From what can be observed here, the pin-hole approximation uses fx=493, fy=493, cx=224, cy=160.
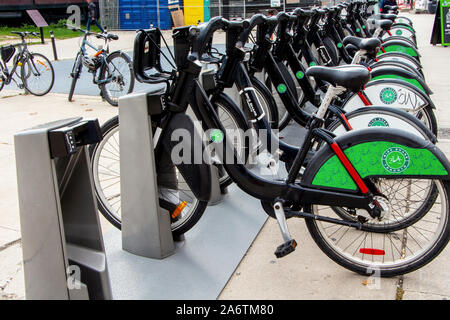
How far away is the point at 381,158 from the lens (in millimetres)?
2652

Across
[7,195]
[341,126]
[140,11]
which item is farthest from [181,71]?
[140,11]

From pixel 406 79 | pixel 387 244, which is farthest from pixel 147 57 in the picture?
pixel 406 79

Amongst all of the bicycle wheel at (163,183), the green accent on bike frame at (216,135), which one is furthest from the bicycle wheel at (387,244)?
the bicycle wheel at (163,183)

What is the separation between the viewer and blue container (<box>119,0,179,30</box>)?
1781 cm

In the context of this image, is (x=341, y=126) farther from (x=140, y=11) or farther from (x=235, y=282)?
(x=140, y=11)

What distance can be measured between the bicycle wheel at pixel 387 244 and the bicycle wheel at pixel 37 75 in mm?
6674

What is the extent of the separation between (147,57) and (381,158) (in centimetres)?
148

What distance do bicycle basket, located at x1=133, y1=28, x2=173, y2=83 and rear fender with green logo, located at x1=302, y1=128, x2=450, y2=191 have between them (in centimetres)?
107

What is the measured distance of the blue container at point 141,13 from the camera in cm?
1781

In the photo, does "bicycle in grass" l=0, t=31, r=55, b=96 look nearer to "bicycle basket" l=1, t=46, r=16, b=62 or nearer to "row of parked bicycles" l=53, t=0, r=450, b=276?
"bicycle basket" l=1, t=46, r=16, b=62

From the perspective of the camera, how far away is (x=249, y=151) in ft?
12.0

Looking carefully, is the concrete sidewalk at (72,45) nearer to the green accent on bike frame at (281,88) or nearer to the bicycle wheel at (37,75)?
the bicycle wheel at (37,75)

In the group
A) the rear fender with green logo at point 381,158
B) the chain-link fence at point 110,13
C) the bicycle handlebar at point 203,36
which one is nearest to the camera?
the rear fender with green logo at point 381,158
